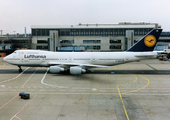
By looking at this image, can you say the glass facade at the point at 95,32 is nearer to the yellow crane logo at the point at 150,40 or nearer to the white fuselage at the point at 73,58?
the yellow crane logo at the point at 150,40

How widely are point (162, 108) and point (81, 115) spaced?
9.18 m

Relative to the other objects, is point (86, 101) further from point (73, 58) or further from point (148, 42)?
point (148, 42)

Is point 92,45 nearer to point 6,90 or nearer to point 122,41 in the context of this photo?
point 122,41

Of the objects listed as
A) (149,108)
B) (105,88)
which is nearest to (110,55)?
(105,88)

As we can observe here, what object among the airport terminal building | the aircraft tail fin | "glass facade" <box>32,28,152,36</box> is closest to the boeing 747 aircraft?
the aircraft tail fin

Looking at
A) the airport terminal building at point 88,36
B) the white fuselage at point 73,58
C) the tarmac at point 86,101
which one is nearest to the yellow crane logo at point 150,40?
the white fuselage at point 73,58

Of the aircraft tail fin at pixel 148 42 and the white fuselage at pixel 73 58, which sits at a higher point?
the aircraft tail fin at pixel 148 42

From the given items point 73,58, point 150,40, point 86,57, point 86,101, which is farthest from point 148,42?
point 86,101

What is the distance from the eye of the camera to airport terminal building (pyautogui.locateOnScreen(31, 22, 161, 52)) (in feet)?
246

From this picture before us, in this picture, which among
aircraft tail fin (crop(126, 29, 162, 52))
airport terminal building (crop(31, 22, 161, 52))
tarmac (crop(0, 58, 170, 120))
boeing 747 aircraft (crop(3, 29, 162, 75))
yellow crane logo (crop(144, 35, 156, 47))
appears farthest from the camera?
airport terminal building (crop(31, 22, 161, 52))

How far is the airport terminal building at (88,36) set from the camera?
75062mm

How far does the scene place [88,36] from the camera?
249ft

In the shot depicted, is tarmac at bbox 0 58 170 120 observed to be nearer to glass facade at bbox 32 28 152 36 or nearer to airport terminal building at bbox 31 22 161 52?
airport terminal building at bbox 31 22 161 52

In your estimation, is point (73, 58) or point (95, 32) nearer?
point (73, 58)
